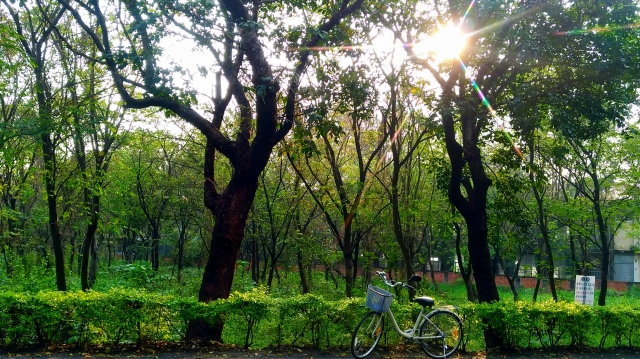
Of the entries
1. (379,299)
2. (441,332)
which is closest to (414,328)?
(441,332)

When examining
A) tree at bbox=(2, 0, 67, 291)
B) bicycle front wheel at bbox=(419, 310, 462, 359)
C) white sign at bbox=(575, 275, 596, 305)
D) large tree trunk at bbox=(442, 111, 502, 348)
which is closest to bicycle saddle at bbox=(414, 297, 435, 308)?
bicycle front wheel at bbox=(419, 310, 462, 359)

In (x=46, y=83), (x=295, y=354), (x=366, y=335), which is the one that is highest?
(x=46, y=83)

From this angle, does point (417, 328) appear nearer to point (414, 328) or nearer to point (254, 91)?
point (414, 328)

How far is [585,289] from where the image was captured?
10.9 meters

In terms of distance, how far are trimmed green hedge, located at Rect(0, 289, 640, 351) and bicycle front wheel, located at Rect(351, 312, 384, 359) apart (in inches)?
19.3

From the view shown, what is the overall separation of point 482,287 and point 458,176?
202 cm

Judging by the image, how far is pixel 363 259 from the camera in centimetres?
1769

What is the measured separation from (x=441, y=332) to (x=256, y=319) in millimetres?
2520

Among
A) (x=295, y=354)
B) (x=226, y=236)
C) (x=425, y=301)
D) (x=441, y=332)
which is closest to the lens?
(x=425, y=301)

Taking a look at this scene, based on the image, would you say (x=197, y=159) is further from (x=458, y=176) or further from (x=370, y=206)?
(x=458, y=176)

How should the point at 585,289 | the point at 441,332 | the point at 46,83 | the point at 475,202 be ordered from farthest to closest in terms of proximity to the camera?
the point at 46,83 → the point at 585,289 → the point at 475,202 → the point at 441,332

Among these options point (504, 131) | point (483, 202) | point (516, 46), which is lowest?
point (483, 202)

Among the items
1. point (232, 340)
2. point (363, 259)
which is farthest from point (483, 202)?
point (363, 259)

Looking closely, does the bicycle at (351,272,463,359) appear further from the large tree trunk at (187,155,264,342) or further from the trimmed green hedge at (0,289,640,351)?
the large tree trunk at (187,155,264,342)
